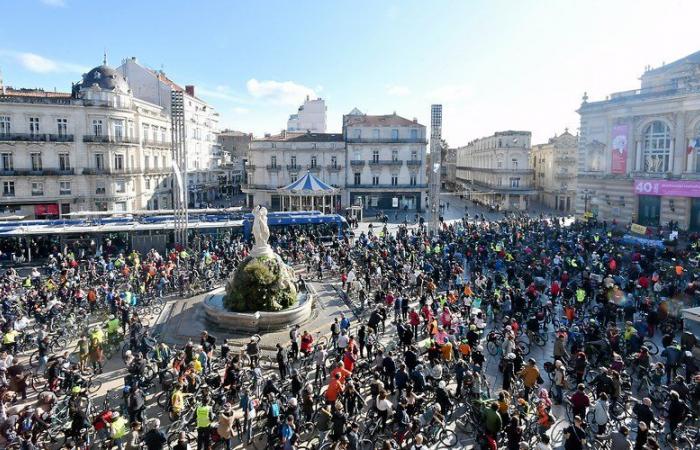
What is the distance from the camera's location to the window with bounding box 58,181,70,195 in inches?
1691

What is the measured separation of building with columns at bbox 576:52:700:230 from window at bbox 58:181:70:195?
141 feet

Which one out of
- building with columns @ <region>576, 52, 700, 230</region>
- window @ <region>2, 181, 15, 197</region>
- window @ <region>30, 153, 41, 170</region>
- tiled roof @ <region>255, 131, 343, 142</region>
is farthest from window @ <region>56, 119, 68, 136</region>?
building with columns @ <region>576, 52, 700, 230</region>

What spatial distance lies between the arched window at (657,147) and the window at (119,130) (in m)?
42.7

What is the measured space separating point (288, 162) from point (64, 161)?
22.4m

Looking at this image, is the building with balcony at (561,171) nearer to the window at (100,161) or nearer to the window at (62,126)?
the window at (100,161)

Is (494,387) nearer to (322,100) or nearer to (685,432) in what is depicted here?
(685,432)

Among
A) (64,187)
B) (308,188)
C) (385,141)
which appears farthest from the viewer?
(385,141)

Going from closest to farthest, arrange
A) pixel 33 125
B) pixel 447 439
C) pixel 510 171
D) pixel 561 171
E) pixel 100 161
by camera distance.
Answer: pixel 447 439
pixel 33 125
pixel 100 161
pixel 510 171
pixel 561 171

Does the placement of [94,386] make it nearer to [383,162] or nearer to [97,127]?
[97,127]

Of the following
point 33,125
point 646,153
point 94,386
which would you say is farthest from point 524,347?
point 33,125

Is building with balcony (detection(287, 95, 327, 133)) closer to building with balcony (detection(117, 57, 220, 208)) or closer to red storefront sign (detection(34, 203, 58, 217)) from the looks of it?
building with balcony (detection(117, 57, 220, 208))

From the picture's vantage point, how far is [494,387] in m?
14.4

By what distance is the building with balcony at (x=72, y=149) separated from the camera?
135 feet

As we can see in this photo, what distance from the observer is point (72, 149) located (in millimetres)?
42812
